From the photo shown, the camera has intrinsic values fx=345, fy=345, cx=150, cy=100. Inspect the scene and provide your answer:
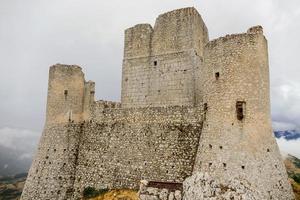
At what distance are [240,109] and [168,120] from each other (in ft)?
15.8

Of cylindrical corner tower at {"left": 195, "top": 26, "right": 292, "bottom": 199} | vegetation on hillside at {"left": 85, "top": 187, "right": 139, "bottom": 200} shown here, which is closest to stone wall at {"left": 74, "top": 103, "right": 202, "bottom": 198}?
vegetation on hillside at {"left": 85, "top": 187, "right": 139, "bottom": 200}

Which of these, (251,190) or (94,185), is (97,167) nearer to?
(94,185)

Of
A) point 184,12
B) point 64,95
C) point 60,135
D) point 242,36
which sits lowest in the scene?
point 60,135

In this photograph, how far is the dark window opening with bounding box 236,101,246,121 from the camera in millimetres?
16516

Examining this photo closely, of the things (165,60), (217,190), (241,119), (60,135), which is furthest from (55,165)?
(241,119)

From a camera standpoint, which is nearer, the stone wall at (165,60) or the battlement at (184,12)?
the stone wall at (165,60)

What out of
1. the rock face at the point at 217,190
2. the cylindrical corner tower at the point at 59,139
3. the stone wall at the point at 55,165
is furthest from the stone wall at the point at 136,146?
the rock face at the point at 217,190

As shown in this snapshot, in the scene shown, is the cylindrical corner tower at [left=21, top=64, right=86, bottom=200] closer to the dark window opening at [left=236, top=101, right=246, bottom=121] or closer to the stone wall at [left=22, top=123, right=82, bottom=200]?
the stone wall at [left=22, top=123, right=82, bottom=200]

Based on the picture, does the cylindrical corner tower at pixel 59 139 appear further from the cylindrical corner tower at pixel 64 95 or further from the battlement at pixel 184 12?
the battlement at pixel 184 12

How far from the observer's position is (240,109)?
16656 millimetres

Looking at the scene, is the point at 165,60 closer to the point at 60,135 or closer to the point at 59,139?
the point at 60,135

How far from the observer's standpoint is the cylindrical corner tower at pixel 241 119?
1591 centimetres

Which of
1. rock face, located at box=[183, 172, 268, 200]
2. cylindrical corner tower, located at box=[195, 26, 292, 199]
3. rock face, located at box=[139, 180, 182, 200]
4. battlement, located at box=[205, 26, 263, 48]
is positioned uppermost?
battlement, located at box=[205, 26, 263, 48]

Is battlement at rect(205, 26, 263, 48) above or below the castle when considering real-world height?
above
